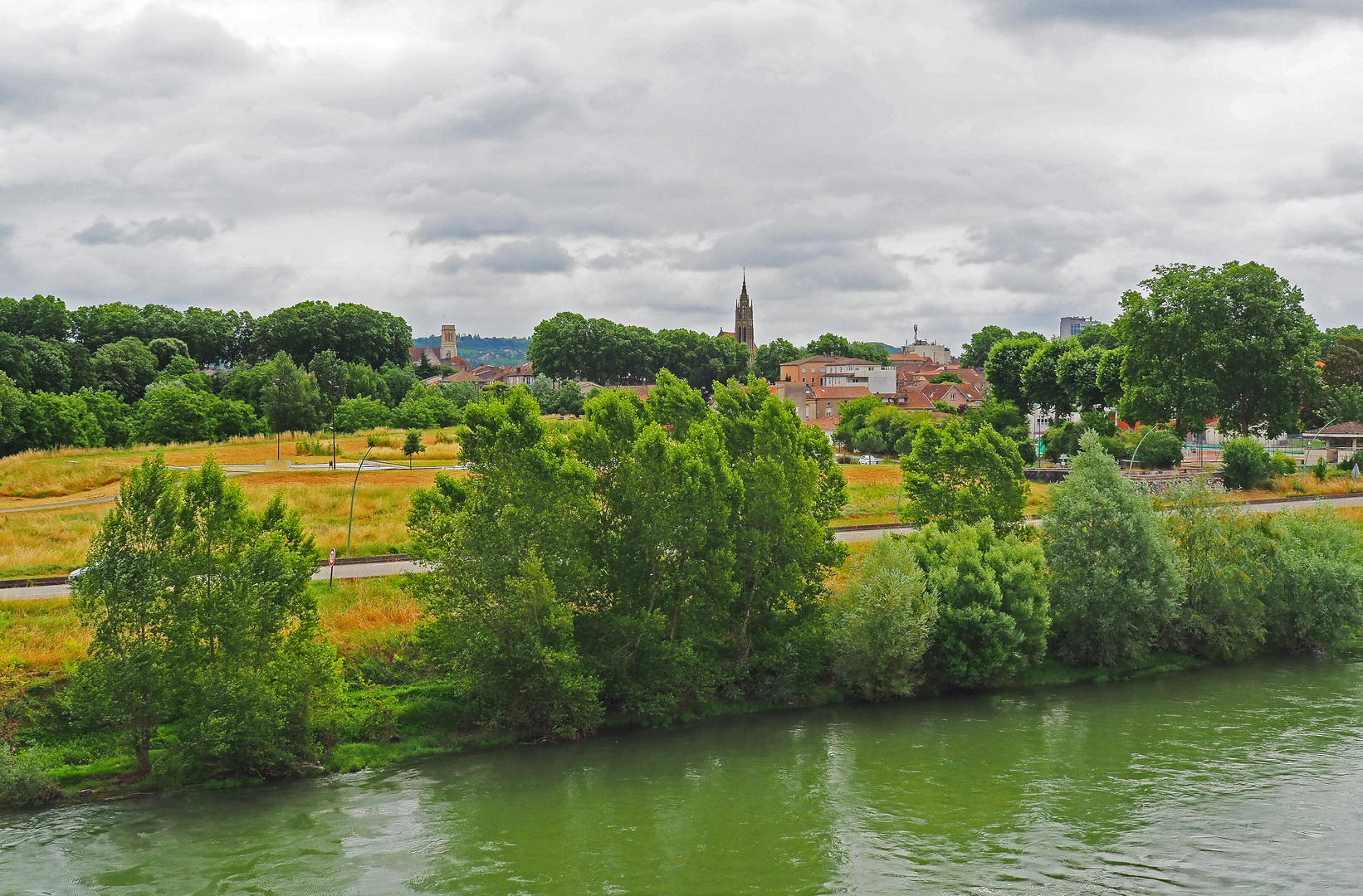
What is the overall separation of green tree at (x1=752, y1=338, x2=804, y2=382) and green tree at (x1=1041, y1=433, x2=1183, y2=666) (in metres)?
155

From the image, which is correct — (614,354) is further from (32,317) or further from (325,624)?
(325,624)

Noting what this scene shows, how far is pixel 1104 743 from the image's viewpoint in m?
29.1

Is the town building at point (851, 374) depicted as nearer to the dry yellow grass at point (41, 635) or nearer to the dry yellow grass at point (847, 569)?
the dry yellow grass at point (847, 569)

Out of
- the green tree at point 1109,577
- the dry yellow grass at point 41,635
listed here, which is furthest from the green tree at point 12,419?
the green tree at point 1109,577

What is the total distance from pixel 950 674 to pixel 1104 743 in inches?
205

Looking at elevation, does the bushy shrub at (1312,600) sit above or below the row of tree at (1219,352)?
below

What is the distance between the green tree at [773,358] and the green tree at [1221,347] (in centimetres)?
11635

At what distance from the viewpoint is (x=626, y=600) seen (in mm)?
30344

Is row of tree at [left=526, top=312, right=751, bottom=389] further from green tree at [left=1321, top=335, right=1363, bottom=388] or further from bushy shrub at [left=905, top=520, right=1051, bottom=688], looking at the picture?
bushy shrub at [left=905, top=520, right=1051, bottom=688]

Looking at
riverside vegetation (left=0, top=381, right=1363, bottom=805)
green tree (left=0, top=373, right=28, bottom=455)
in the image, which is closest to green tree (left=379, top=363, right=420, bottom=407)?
green tree (left=0, top=373, right=28, bottom=455)

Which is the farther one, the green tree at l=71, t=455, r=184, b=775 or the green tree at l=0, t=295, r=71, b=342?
the green tree at l=0, t=295, r=71, b=342

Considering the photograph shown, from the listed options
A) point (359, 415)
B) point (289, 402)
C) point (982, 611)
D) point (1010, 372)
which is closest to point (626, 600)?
point (982, 611)

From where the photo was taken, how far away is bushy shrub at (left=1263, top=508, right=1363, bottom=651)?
3838 cm

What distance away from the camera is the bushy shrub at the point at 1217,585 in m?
37.6
